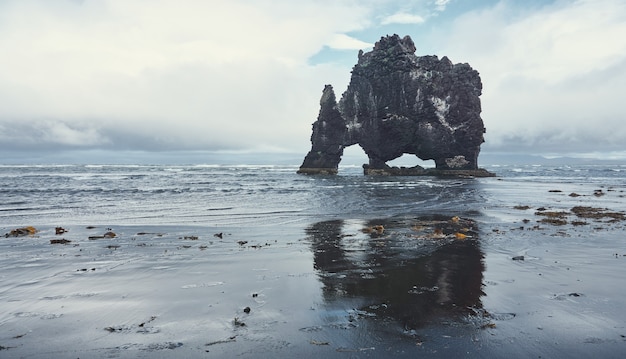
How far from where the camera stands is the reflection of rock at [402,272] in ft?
29.1

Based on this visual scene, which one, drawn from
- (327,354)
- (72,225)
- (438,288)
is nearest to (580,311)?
(438,288)

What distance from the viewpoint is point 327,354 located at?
21.4ft

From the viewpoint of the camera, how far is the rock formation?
100 meters

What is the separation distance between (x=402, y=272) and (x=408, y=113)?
319ft

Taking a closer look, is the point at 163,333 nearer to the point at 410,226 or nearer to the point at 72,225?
the point at 410,226

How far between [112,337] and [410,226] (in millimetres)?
17997

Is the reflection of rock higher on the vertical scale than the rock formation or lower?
lower

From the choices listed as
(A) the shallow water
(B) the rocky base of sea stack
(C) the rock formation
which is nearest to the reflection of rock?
(A) the shallow water

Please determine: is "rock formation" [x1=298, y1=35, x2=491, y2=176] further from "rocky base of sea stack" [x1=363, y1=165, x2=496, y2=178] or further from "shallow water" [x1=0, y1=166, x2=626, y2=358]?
"shallow water" [x1=0, y1=166, x2=626, y2=358]

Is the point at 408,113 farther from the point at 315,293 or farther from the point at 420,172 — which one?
the point at 315,293

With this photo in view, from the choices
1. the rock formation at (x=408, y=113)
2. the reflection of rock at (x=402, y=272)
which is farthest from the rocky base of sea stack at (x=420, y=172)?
the reflection of rock at (x=402, y=272)

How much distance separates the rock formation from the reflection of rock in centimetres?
8662

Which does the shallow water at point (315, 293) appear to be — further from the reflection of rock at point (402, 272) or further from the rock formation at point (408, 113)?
the rock formation at point (408, 113)

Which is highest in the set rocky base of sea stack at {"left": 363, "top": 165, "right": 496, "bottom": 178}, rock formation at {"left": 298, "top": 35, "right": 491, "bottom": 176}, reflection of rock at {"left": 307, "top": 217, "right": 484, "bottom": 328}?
rock formation at {"left": 298, "top": 35, "right": 491, "bottom": 176}
